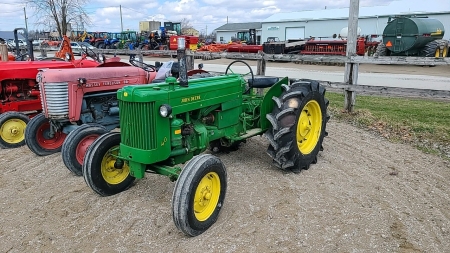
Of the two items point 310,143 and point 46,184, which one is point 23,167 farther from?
point 310,143

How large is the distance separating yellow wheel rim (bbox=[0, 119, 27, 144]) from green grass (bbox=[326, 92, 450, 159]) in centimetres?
553

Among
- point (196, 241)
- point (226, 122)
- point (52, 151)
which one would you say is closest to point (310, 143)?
point (226, 122)

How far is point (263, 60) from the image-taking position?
28.6 ft

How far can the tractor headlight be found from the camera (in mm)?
3165

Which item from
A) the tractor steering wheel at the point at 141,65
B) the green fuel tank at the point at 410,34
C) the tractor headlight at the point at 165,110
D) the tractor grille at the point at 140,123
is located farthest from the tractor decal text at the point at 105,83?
the green fuel tank at the point at 410,34

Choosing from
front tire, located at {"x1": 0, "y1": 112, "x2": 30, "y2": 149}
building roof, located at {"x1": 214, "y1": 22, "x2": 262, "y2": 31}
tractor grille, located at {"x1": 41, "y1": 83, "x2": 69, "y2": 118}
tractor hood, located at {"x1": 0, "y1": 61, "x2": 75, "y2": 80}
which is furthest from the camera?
building roof, located at {"x1": 214, "y1": 22, "x2": 262, "y2": 31}

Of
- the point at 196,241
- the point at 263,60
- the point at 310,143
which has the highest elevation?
the point at 263,60

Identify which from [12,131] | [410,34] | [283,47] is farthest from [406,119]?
[283,47]

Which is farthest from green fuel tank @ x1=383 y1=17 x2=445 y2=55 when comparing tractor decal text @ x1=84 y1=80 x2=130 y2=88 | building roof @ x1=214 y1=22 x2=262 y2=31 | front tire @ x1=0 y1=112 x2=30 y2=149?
building roof @ x1=214 y1=22 x2=262 y2=31

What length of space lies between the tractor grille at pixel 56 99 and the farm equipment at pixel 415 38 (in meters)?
18.3

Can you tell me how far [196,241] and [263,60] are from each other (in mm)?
6254

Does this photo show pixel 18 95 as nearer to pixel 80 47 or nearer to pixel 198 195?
pixel 80 47

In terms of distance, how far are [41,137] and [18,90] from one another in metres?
1.50

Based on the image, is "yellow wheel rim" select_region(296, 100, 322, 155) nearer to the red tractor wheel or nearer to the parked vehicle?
the red tractor wheel
